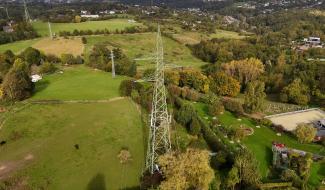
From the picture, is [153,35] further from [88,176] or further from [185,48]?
[88,176]

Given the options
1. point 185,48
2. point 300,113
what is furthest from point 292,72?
point 185,48

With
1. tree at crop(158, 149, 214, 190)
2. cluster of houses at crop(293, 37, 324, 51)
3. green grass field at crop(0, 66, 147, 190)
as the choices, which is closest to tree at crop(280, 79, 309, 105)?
green grass field at crop(0, 66, 147, 190)

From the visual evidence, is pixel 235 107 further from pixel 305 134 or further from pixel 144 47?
pixel 144 47

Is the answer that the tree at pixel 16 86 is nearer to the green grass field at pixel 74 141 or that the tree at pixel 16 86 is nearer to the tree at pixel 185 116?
the green grass field at pixel 74 141

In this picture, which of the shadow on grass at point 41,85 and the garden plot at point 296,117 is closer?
the garden plot at point 296,117

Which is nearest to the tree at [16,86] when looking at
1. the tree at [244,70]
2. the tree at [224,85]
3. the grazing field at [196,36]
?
the tree at [224,85]

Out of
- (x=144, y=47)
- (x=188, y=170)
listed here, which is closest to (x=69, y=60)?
(x=144, y=47)
